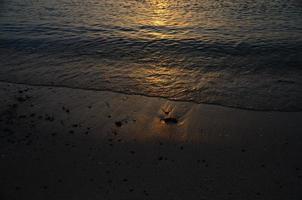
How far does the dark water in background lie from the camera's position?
7.00 metres

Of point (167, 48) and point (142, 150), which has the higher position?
point (142, 150)

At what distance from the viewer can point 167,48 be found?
9570 mm

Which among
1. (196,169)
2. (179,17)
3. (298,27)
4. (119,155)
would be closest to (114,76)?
(119,155)

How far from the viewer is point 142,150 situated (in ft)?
16.0

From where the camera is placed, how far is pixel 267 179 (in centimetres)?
425

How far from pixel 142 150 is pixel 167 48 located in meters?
5.22

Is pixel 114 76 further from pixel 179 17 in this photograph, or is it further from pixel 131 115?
pixel 179 17

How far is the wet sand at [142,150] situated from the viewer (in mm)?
4121

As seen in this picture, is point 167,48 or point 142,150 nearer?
point 142,150

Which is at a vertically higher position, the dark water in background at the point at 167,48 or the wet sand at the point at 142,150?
the wet sand at the point at 142,150

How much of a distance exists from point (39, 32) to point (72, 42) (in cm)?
170

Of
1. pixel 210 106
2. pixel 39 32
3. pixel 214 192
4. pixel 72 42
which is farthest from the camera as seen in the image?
pixel 39 32

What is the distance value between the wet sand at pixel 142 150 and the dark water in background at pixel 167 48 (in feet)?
2.43

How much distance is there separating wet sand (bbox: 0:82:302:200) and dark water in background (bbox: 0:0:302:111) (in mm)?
741
